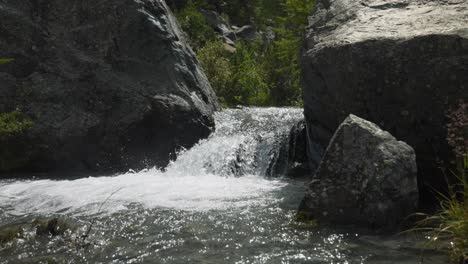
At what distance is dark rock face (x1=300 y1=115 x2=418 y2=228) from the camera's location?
246 inches

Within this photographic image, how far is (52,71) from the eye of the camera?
1270 centimetres

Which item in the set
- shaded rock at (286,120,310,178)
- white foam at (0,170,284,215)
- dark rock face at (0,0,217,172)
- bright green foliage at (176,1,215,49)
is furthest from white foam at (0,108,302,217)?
bright green foliage at (176,1,215,49)

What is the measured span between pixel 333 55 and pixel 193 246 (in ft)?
15.1

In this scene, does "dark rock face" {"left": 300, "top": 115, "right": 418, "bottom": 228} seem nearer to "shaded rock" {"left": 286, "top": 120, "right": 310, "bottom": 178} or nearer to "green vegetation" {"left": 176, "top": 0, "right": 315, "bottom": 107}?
"shaded rock" {"left": 286, "top": 120, "right": 310, "bottom": 178}

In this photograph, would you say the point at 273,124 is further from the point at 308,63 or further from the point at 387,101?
the point at 387,101

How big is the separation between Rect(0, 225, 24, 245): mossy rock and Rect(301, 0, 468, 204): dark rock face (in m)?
5.87

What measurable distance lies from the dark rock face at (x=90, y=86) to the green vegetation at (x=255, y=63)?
23.9ft

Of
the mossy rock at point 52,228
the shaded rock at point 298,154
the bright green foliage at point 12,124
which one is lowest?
the shaded rock at point 298,154

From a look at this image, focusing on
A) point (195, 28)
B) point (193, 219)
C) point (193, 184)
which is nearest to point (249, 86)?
point (195, 28)

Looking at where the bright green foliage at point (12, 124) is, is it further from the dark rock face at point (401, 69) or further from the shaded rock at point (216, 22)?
the shaded rock at point (216, 22)

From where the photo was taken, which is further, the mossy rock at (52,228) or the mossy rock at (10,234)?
the mossy rock at (52,228)

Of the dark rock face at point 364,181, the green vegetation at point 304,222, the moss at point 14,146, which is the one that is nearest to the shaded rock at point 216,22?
the moss at point 14,146

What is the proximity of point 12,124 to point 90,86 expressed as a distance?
89.8 inches

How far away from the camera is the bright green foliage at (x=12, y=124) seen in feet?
40.0
